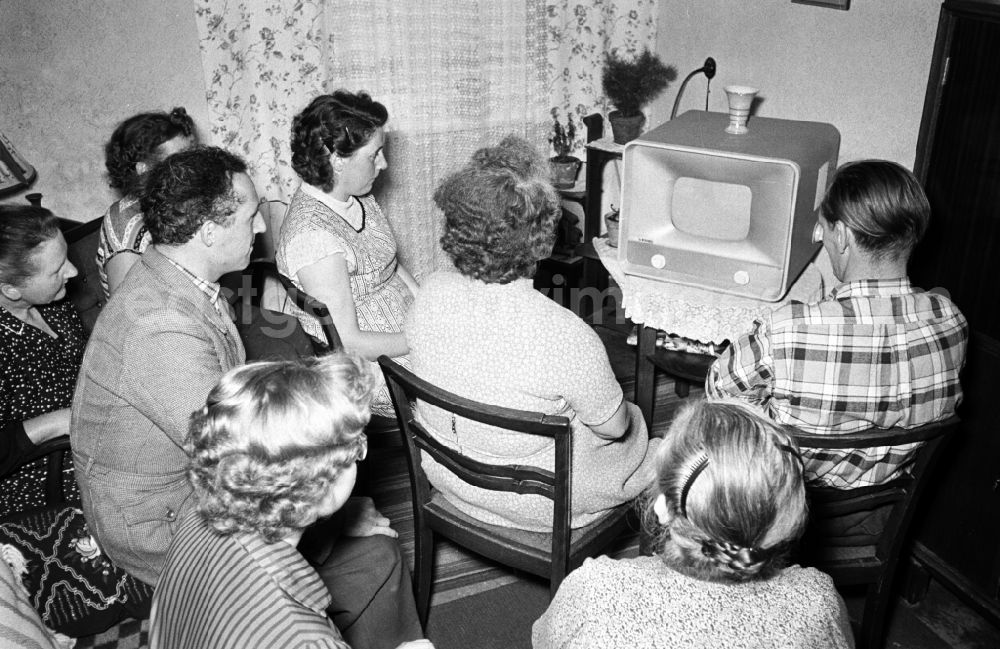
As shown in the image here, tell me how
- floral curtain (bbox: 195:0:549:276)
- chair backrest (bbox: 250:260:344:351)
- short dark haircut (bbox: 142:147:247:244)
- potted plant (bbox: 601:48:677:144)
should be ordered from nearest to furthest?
short dark haircut (bbox: 142:147:247:244) < chair backrest (bbox: 250:260:344:351) < floral curtain (bbox: 195:0:549:276) < potted plant (bbox: 601:48:677:144)

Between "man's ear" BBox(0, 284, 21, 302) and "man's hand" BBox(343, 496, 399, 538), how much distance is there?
2.86 feet

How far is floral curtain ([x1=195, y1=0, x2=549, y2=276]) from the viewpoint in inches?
112

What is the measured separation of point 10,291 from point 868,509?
72.0 inches

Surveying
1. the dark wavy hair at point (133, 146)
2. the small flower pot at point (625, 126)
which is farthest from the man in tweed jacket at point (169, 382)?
the small flower pot at point (625, 126)

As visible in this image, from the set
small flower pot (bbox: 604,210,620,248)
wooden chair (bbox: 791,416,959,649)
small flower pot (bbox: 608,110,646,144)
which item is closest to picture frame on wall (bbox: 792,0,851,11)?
small flower pot (bbox: 608,110,646,144)

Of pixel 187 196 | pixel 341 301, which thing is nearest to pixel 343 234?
pixel 341 301

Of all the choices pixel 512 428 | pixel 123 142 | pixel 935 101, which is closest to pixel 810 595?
pixel 512 428

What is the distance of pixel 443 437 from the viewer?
1.65 metres

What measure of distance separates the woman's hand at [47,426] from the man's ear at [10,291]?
0.28 meters

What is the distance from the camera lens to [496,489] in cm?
155

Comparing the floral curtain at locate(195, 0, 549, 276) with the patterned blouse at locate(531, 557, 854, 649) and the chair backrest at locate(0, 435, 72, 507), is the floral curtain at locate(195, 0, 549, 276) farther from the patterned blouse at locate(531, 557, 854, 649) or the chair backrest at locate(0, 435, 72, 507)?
the patterned blouse at locate(531, 557, 854, 649)

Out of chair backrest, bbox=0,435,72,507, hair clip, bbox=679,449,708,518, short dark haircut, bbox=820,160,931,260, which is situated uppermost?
short dark haircut, bbox=820,160,931,260

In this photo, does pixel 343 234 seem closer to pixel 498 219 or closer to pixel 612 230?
pixel 498 219

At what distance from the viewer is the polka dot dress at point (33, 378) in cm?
181
